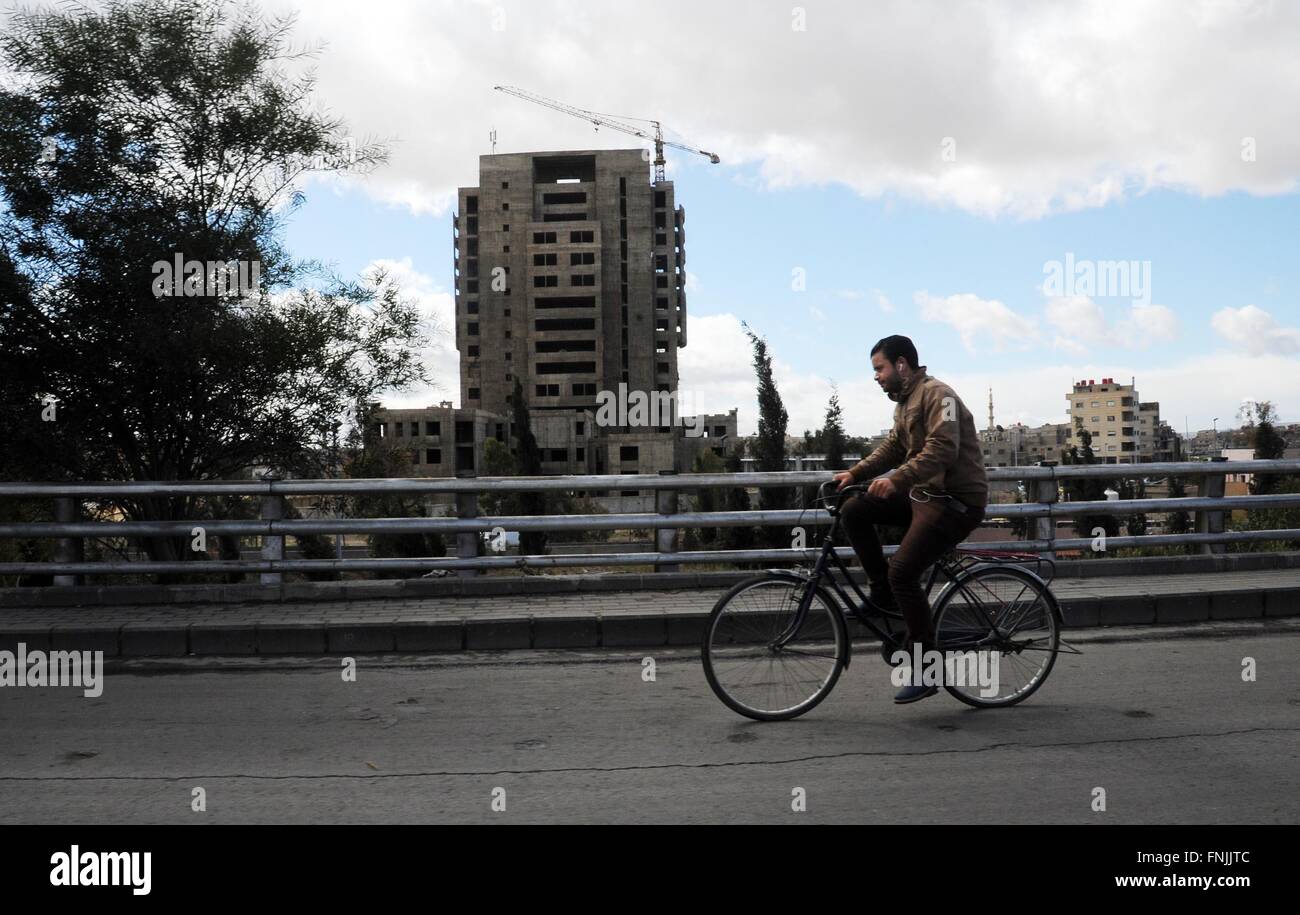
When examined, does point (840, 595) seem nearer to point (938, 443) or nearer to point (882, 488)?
point (882, 488)

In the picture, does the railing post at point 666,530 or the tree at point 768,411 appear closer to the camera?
the railing post at point 666,530

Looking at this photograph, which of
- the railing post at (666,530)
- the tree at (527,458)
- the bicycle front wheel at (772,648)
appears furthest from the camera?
the tree at (527,458)

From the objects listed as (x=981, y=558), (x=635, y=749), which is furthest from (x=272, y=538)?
(x=981, y=558)

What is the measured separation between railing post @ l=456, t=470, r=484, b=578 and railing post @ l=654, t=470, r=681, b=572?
1.74 metres

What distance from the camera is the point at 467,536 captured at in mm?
10266

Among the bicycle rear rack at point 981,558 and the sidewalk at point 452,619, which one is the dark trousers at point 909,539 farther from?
→ the sidewalk at point 452,619

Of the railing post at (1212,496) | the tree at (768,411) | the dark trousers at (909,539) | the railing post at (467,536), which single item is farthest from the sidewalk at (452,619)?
the tree at (768,411)

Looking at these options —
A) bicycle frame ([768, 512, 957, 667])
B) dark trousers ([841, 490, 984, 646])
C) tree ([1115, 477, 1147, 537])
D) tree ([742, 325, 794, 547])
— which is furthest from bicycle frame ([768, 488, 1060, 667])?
tree ([742, 325, 794, 547])

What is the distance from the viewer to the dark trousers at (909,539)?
571cm

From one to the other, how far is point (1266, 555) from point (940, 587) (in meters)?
6.96

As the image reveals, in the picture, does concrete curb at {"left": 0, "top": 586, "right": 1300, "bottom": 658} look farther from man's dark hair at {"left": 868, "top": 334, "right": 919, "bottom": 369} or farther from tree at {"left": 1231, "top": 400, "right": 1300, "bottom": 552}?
tree at {"left": 1231, "top": 400, "right": 1300, "bottom": 552}

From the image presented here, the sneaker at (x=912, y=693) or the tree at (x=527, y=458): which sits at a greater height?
the tree at (x=527, y=458)

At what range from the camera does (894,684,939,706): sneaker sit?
5.83 meters

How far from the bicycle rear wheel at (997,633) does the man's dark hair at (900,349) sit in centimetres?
124
